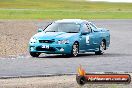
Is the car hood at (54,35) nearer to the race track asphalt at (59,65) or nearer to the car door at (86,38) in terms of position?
the car door at (86,38)

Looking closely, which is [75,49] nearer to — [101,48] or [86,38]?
[86,38]

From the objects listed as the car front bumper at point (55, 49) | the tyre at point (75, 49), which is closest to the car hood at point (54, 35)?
the car front bumper at point (55, 49)

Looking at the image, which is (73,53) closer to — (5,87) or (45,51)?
(45,51)

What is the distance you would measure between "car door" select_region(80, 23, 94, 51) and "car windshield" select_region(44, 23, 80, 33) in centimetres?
28

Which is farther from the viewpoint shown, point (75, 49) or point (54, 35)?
point (75, 49)

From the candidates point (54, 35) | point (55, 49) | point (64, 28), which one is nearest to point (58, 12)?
point (64, 28)

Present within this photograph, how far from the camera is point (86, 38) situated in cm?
2575

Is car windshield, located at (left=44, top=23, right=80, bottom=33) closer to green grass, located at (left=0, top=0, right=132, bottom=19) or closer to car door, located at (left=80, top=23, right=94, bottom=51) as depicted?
car door, located at (left=80, top=23, right=94, bottom=51)

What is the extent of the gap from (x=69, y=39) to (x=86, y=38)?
4.94 feet

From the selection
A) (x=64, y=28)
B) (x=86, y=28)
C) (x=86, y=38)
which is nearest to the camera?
(x=64, y=28)

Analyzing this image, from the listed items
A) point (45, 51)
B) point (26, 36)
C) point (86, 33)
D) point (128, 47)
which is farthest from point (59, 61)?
point (26, 36)

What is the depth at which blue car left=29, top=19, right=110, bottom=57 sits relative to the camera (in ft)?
79.6

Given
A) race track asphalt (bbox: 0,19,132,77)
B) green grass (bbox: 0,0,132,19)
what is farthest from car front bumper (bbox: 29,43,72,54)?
green grass (bbox: 0,0,132,19)

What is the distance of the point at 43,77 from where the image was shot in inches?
662
